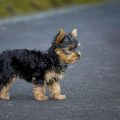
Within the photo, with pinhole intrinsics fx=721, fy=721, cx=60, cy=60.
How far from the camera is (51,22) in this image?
43.5 meters

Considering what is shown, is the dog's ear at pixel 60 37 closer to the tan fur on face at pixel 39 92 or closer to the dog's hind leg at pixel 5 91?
the tan fur on face at pixel 39 92

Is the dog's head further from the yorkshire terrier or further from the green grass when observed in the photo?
the green grass

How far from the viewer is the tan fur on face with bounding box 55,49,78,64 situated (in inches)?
543

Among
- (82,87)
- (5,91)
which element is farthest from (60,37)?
(82,87)

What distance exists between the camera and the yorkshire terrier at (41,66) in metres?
14.0

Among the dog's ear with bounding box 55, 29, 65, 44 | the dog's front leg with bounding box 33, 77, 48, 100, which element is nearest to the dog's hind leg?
the dog's front leg with bounding box 33, 77, 48, 100

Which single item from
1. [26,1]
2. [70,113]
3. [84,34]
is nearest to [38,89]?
[70,113]

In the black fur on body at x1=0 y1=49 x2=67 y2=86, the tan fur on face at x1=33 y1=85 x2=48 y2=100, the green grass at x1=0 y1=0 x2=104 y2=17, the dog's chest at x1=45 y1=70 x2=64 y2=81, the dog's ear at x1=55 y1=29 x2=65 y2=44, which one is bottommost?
the tan fur on face at x1=33 y1=85 x2=48 y2=100

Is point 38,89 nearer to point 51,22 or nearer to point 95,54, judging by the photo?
point 95,54

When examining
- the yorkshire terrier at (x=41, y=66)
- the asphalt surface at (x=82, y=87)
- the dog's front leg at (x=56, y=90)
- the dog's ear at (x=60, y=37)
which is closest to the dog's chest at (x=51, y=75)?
the yorkshire terrier at (x=41, y=66)

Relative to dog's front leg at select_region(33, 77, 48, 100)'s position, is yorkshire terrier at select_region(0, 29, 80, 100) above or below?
above

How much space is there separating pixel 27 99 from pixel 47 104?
0.76 meters

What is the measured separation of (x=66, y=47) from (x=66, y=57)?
0.71ft

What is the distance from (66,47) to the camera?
13.9 m
